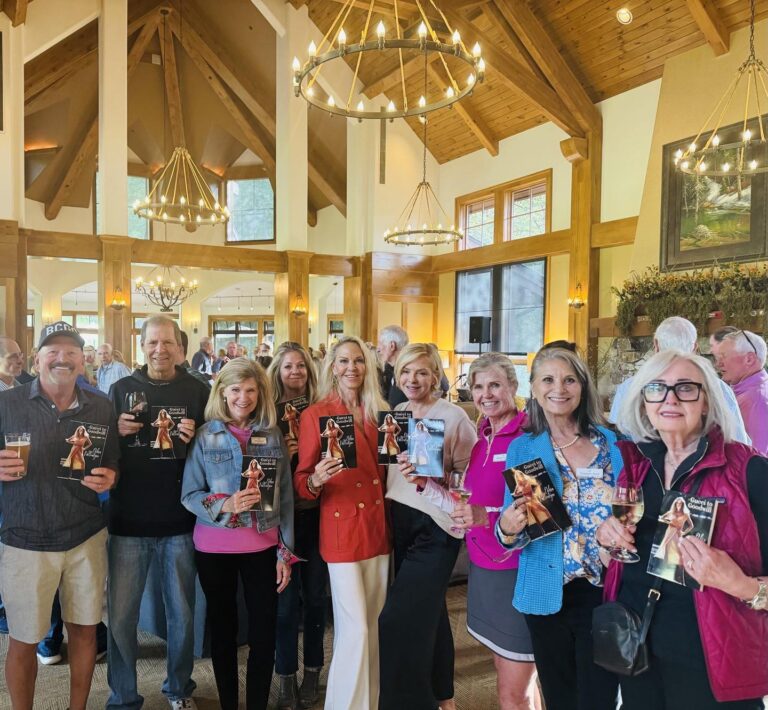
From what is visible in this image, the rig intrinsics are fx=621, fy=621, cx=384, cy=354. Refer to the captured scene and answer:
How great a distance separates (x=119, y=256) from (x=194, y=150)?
19.1 feet

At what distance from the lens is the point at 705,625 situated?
1.46 m

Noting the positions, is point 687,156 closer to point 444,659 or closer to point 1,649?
point 444,659

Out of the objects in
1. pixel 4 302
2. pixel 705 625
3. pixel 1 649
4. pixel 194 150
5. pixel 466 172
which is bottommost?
pixel 1 649

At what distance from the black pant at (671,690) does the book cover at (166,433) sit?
1781 millimetres

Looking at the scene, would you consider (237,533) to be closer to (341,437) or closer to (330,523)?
(330,523)

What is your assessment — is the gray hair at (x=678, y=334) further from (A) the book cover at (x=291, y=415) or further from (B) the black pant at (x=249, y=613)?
(B) the black pant at (x=249, y=613)

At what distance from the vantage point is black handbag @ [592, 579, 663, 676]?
1.54m

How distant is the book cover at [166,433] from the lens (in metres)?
2.49

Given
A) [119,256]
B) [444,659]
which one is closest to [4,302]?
[119,256]

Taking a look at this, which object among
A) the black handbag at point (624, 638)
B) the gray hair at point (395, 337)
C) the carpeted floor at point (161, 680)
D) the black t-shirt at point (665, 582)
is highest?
the gray hair at point (395, 337)

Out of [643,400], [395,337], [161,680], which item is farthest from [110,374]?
[643,400]

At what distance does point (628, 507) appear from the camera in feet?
5.12

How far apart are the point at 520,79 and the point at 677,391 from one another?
9455 mm

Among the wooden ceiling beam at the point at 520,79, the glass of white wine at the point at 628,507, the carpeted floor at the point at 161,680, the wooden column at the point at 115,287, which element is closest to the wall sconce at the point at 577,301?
the wooden ceiling beam at the point at 520,79
